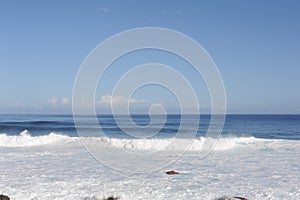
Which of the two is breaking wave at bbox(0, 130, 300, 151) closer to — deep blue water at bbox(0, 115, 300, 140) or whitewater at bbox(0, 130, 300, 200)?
whitewater at bbox(0, 130, 300, 200)

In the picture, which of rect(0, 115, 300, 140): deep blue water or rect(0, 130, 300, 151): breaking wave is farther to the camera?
rect(0, 115, 300, 140): deep blue water

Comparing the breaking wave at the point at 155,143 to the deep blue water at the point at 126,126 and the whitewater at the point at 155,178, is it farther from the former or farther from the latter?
the deep blue water at the point at 126,126

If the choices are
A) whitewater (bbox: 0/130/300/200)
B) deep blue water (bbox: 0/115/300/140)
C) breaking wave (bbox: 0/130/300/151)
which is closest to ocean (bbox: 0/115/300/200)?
whitewater (bbox: 0/130/300/200)

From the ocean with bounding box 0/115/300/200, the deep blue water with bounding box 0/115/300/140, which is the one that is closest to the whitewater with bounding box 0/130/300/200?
the ocean with bounding box 0/115/300/200

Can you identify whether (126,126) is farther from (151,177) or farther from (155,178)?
(155,178)

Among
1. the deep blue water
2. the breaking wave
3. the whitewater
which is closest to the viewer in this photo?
the whitewater

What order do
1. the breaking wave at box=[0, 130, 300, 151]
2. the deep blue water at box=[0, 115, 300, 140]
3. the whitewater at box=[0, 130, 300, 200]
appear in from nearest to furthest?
the whitewater at box=[0, 130, 300, 200], the breaking wave at box=[0, 130, 300, 151], the deep blue water at box=[0, 115, 300, 140]

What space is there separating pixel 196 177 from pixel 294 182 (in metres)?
3.50

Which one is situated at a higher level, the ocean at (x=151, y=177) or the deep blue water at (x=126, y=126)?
the deep blue water at (x=126, y=126)

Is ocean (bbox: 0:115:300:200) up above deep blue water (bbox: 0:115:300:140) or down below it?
below

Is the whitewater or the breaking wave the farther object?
the breaking wave

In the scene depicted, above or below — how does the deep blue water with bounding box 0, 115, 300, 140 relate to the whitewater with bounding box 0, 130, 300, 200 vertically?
above

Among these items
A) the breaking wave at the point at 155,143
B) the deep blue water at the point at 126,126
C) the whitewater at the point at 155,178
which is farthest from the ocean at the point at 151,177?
the deep blue water at the point at 126,126

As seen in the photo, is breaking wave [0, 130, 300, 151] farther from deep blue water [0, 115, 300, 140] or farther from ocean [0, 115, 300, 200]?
deep blue water [0, 115, 300, 140]
